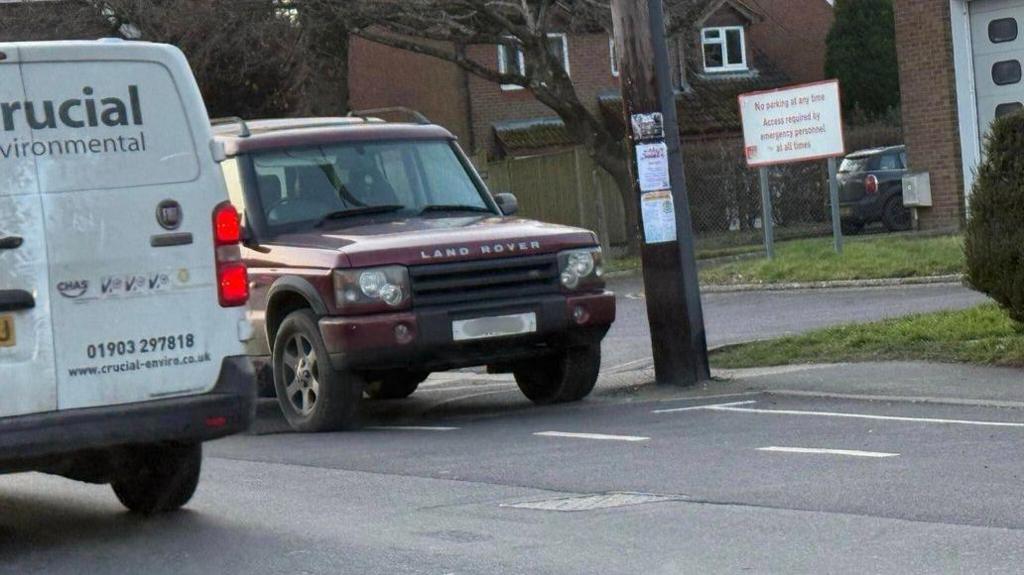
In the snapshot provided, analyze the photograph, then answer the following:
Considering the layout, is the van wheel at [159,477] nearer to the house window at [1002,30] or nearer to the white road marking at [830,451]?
the white road marking at [830,451]

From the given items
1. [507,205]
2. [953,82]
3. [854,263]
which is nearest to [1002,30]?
[953,82]

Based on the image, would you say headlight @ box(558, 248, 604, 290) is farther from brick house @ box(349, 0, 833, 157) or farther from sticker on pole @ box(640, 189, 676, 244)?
brick house @ box(349, 0, 833, 157)

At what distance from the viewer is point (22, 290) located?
7.43 m

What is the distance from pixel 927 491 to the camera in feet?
26.1

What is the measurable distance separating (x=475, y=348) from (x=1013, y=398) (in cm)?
337

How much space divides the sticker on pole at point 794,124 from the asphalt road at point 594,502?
34.5 feet

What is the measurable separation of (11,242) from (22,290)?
0.20m

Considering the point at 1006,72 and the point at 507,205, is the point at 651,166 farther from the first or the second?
the point at 1006,72

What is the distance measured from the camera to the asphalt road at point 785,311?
15.8 m

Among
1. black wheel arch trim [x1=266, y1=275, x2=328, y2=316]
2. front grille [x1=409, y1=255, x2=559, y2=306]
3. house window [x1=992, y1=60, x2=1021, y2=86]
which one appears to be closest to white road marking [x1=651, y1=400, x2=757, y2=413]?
Answer: front grille [x1=409, y1=255, x2=559, y2=306]

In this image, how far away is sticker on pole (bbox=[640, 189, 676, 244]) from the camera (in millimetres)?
12844

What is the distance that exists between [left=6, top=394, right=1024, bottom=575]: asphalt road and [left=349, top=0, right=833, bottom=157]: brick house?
2521 cm

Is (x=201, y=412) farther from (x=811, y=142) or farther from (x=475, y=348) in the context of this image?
(x=811, y=142)

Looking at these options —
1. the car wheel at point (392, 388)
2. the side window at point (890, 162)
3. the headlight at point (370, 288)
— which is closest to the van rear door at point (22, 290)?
the headlight at point (370, 288)
